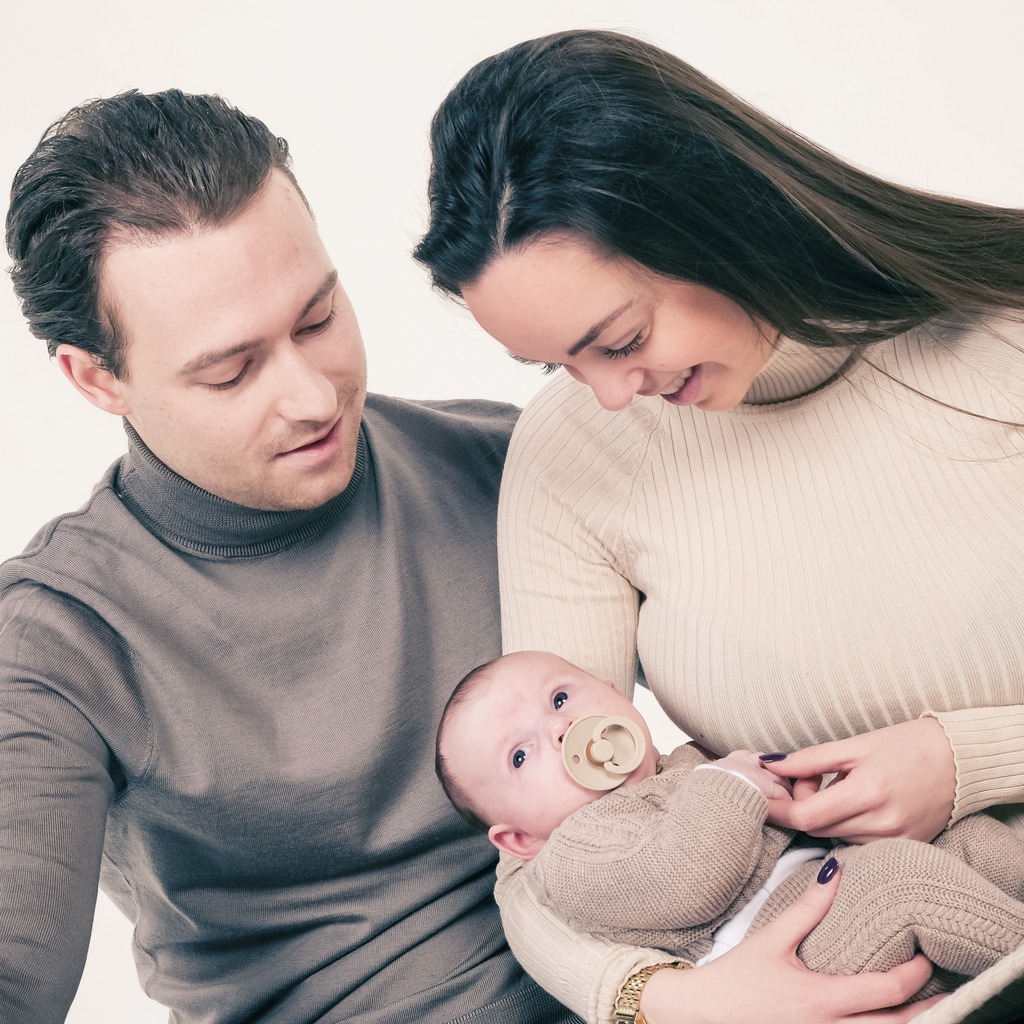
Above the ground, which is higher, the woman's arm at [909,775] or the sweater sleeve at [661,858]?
the woman's arm at [909,775]

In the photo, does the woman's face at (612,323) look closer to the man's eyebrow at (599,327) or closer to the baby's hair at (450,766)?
the man's eyebrow at (599,327)

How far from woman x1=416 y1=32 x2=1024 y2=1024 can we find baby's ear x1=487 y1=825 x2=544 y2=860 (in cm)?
7

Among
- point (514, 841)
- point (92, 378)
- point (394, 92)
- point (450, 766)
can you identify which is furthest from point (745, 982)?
point (394, 92)

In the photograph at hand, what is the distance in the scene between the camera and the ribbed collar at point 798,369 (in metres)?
1.76

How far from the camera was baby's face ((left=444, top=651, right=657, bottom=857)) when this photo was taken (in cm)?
162

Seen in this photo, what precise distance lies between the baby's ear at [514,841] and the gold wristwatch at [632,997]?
0.22 m

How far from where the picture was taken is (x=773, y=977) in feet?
4.50

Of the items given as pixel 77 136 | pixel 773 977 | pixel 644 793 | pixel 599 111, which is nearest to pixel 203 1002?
pixel 644 793

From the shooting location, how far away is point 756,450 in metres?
1.78

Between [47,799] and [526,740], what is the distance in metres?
0.59

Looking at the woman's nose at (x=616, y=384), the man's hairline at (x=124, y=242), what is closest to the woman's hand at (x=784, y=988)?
the woman's nose at (x=616, y=384)

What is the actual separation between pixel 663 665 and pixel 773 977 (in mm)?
503

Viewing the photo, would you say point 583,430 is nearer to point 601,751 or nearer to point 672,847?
point 601,751

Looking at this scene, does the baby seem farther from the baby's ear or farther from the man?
the man
